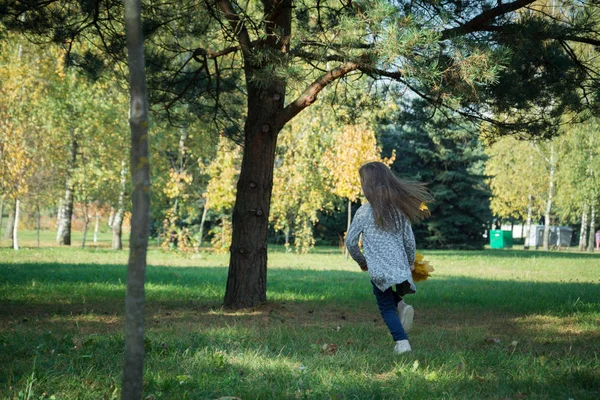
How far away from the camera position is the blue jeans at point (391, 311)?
198 inches

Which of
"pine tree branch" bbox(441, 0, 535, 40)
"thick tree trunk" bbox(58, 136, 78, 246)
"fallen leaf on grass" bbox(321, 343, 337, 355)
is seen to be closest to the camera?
"fallen leaf on grass" bbox(321, 343, 337, 355)

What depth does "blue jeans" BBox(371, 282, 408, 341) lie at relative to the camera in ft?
16.5

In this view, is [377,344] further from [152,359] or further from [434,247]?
[434,247]

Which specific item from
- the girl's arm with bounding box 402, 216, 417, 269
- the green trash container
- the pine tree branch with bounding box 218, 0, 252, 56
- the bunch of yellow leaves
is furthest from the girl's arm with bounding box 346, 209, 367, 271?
the green trash container

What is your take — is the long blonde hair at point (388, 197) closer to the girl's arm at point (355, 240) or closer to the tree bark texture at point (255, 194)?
the girl's arm at point (355, 240)

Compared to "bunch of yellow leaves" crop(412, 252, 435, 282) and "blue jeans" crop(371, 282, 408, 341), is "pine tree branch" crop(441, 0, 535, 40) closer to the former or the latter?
"bunch of yellow leaves" crop(412, 252, 435, 282)

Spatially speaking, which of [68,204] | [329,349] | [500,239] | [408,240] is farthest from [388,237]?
[500,239]

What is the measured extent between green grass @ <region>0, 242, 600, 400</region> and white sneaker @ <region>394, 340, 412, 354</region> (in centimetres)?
9

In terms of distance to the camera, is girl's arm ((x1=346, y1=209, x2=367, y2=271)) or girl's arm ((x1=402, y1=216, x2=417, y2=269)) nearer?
girl's arm ((x1=346, y1=209, x2=367, y2=271))

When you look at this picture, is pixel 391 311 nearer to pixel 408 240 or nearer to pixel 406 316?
pixel 406 316

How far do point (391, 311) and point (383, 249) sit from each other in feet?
1.63

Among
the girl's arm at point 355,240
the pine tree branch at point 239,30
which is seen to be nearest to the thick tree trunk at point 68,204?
the pine tree branch at point 239,30

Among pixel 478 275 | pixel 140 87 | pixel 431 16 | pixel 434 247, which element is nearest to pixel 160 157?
pixel 478 275

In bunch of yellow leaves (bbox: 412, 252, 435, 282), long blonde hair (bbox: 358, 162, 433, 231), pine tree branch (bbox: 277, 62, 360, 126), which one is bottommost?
bunch of yellow leaves (bbox: 412, 252, 435, 282)
